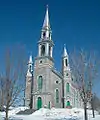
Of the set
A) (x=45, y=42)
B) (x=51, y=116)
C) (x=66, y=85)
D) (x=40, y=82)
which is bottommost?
(x=51, y=116)

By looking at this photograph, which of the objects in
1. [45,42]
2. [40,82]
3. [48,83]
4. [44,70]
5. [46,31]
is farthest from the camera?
[46,31]

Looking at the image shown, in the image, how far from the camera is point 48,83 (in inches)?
2072

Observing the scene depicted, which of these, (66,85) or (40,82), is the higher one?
(40,82)

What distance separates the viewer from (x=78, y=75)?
22.5 meters

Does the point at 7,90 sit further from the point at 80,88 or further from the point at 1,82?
the point at 80,88

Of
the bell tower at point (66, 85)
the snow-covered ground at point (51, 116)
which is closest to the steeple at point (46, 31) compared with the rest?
the bell tower at point (66, 85)

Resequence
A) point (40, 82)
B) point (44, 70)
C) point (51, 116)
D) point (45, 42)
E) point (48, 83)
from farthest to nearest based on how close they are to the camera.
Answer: point (45, 42), point (40, 82), point (44, 70), point (48, 83), point (51, 116)

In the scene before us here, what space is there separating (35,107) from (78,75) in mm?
31538

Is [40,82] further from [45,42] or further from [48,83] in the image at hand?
[45,42]

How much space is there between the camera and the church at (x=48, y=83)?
5197 centimetres

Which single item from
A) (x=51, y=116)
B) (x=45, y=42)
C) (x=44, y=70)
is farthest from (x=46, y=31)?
(x=51, y=116)

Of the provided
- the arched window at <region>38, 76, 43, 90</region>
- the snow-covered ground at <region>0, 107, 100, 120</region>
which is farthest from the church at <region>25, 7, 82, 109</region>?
the snow-covered ground at <region>0, 107, 100, 120</region>

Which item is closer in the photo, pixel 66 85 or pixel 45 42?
pixel 66 85

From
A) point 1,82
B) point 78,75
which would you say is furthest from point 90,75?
point 1,82
